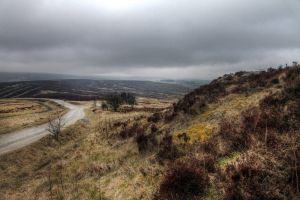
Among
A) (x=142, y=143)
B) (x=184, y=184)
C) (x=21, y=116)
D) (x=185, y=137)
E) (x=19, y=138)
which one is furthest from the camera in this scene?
(x=21, y=116)

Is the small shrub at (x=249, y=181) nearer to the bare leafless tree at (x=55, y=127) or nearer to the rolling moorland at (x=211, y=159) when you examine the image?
Result: the rolling moorland at (x=211, y=159)

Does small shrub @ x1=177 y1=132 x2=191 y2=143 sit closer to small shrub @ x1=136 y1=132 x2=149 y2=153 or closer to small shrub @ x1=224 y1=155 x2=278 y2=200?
small shrub @ x1=136 y1=132 x2=149 y2=153

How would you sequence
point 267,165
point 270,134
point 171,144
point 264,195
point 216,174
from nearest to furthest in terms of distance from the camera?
point 264,195, point 267,165, point 216,174, point 270,134, point 171,144

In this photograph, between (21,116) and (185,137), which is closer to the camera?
(185,137)

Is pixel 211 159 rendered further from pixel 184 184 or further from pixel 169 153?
pixel 169 153

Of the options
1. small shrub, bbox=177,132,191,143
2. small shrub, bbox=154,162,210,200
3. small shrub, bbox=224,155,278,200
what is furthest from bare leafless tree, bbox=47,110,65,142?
small shrub, bbox=224,155,278,200

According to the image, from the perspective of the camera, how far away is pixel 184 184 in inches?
287

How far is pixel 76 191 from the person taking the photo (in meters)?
12.1

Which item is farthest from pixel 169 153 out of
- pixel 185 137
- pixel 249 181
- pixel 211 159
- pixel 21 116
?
pixel 21 116

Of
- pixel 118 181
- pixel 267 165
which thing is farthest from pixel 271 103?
pixel 118 181

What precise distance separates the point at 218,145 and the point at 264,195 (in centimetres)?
422

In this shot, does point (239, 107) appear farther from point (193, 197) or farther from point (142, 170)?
point (193, 197)

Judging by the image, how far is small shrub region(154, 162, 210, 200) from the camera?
23.1ft

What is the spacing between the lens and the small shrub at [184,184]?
705cm
